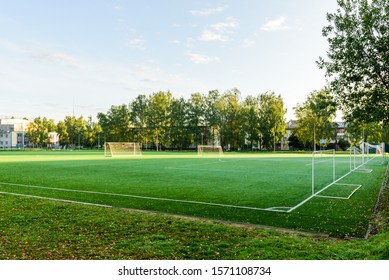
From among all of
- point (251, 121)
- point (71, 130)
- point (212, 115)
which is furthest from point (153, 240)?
point (71, 130)

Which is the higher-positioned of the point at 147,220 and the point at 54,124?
the point at 54,124

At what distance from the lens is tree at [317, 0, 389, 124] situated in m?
12.1

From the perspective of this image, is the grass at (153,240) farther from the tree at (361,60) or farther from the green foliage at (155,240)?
the tree at (361,60)

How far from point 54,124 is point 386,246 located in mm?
131084

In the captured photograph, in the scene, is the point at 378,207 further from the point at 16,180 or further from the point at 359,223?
the point at 16,180

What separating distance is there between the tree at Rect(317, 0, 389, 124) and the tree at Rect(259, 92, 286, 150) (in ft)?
246

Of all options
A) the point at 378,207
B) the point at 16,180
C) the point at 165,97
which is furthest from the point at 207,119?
the point at 378,207

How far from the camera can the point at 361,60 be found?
12453mm

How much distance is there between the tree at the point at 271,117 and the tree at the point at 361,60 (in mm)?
75000

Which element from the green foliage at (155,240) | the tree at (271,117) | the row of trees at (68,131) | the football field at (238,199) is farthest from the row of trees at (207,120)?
the green foliage at (155,240)

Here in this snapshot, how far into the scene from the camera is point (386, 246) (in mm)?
5664

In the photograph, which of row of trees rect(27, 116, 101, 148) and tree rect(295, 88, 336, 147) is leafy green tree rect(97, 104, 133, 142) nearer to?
row of trees rect(27, 116, 101, 148)

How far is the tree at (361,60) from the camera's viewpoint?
12055mm

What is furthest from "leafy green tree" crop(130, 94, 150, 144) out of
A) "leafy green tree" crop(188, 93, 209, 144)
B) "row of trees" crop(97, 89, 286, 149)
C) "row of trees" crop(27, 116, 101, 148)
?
"row of trees" crop(27, 116, 101, 148)
